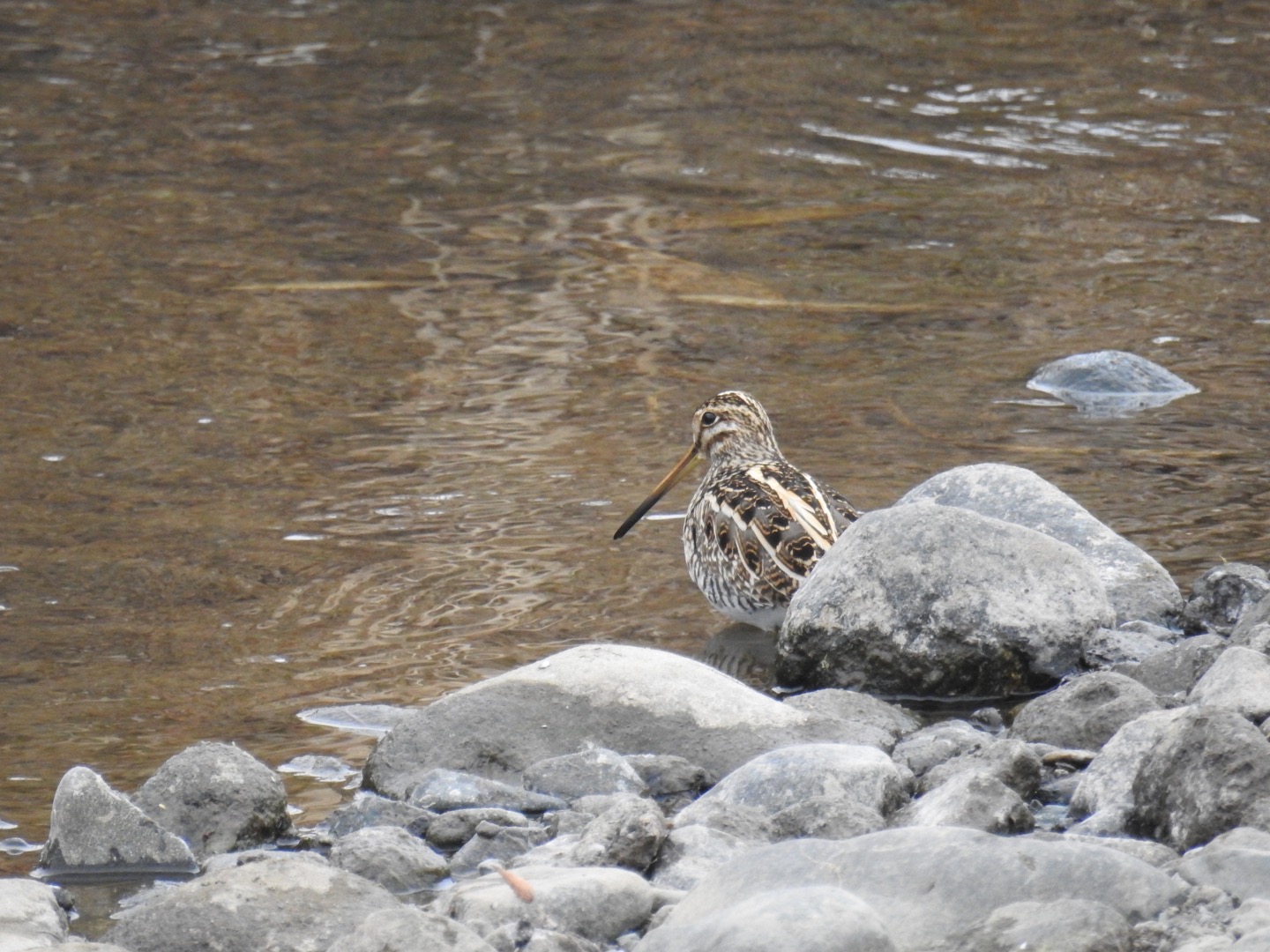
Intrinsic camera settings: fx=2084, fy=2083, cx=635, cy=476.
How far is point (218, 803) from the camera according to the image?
569 centimetres

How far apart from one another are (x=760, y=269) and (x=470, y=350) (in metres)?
2.35

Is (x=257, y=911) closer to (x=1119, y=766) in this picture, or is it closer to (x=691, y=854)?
(x=691, y=854)

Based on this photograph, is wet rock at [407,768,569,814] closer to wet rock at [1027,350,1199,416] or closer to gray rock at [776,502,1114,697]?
gray rock at [776,502,1114,697]

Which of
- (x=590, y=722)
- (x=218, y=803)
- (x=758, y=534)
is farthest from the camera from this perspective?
(x=758, y=534)

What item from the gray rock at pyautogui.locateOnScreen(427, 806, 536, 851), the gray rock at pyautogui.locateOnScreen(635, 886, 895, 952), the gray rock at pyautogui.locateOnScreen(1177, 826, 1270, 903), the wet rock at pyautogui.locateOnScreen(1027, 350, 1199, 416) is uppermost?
the gray rock at pyautogui.locateOnScreen(635, 886, 895, 952)

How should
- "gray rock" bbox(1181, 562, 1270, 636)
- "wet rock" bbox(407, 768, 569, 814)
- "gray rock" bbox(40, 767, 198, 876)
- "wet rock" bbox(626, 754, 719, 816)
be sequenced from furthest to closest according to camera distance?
1. "gray rock" bbox(1181, 562, 1270, 636)
2. "wet rock" bbox(626, 754, 719, 816)
3. "wet rock" bbox(407, 768, 569, 814)
4. "gray rock" bbox(40, 767, 198, 876)

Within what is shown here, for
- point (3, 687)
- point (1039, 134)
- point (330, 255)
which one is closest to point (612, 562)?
point (3, 687)

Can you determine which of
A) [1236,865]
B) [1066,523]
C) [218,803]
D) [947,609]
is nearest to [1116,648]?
[947,609]

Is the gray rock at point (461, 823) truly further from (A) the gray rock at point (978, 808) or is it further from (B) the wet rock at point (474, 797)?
(A) the gray rock at point (978, 808)

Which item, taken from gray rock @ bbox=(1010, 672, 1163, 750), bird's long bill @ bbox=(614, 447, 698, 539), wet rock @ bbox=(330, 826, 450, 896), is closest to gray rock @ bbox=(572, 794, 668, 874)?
wet rock @ bbox=(330, 826, 450, 896)

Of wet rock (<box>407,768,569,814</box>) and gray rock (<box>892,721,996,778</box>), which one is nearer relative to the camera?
wet rock (<box>407,768,569,814</box>)

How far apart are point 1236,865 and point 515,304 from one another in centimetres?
841

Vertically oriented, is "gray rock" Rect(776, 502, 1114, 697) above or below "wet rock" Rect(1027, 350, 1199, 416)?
above

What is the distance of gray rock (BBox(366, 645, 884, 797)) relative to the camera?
6098 mm
